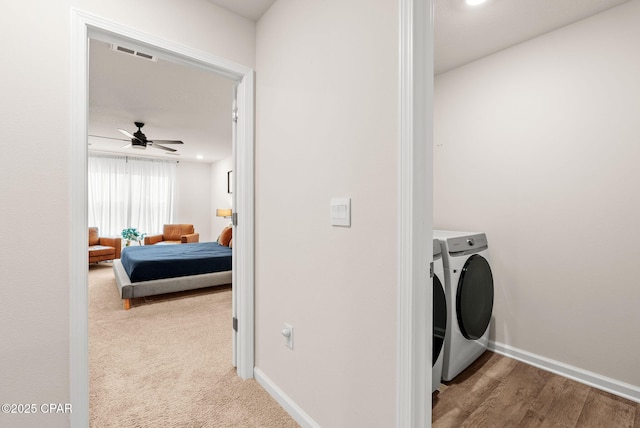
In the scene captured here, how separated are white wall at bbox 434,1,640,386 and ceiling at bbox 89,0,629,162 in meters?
0.18

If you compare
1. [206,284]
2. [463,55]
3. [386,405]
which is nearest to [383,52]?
[386,405]

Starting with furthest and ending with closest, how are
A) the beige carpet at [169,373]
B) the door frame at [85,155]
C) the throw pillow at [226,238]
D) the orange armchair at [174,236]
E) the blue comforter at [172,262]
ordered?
1. the orange armchair at [174,236]
2. the throw pillow at [226,238]
3. the blue comforter at [172,262]
4. the beige carpet at [169,373]
5. the door frame at [85,155]

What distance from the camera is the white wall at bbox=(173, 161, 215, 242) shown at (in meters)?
7.56

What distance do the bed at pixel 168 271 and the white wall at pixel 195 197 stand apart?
325 cm

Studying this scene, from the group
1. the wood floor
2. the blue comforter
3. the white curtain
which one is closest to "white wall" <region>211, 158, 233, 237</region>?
the white curtain

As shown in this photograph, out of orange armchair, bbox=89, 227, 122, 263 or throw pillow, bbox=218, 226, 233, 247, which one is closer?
throw pillow, bbox=218, 226, 233, 247

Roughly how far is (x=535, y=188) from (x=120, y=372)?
132 inches

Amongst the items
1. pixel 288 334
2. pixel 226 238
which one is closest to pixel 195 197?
pixel 226 238

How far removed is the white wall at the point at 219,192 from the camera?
24.2 feet

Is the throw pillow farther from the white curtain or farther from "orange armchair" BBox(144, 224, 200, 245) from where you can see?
the white curtain

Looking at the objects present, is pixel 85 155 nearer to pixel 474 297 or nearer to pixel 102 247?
pixel 474 297

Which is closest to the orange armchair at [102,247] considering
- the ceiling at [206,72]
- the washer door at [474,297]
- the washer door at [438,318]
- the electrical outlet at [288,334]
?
the ceiling at [206,72]

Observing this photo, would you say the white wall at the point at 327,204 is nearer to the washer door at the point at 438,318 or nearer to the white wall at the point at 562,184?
the washer door at the point at 438,318

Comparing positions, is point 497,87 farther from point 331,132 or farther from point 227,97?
point 227,97
